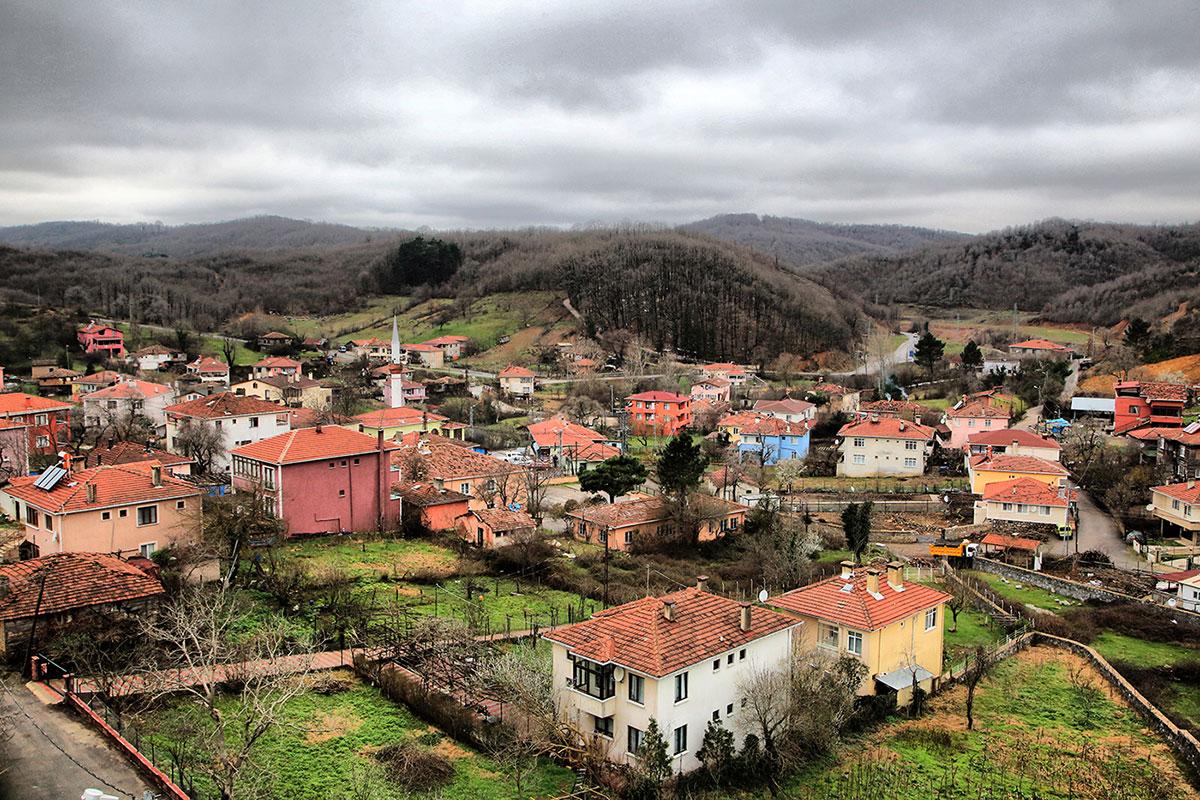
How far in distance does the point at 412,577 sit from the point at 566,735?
9011 mm

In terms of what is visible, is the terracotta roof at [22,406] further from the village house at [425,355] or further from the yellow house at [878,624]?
the village house at [425,355]

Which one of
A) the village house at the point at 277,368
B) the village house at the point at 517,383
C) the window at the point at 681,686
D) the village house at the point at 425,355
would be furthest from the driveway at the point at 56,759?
the village house at the point at 425,355

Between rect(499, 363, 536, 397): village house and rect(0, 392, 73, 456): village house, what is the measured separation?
1148 inches

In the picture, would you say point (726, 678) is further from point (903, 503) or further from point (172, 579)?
point (903, 503)

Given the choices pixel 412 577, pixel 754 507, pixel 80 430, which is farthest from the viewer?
pixel 80 430

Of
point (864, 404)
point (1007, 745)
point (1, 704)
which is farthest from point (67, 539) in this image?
point (864, 404)

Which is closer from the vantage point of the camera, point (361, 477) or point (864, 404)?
point (361, 477)

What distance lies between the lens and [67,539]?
19297mm

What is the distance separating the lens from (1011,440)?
39.6 metres

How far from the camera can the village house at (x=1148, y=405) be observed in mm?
41531

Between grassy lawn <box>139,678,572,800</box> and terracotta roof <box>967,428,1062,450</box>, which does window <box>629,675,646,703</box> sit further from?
terracotta roof <box>967,428,1062,450</box>

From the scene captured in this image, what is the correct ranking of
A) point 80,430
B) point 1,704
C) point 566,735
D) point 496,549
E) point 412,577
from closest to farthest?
1. point 1,704
2. point 566,735
3. point 412,577
4. point 496,549
5. point 80,430

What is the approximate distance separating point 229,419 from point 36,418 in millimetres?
6432

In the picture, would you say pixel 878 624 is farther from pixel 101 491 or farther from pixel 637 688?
pixel 101 491
